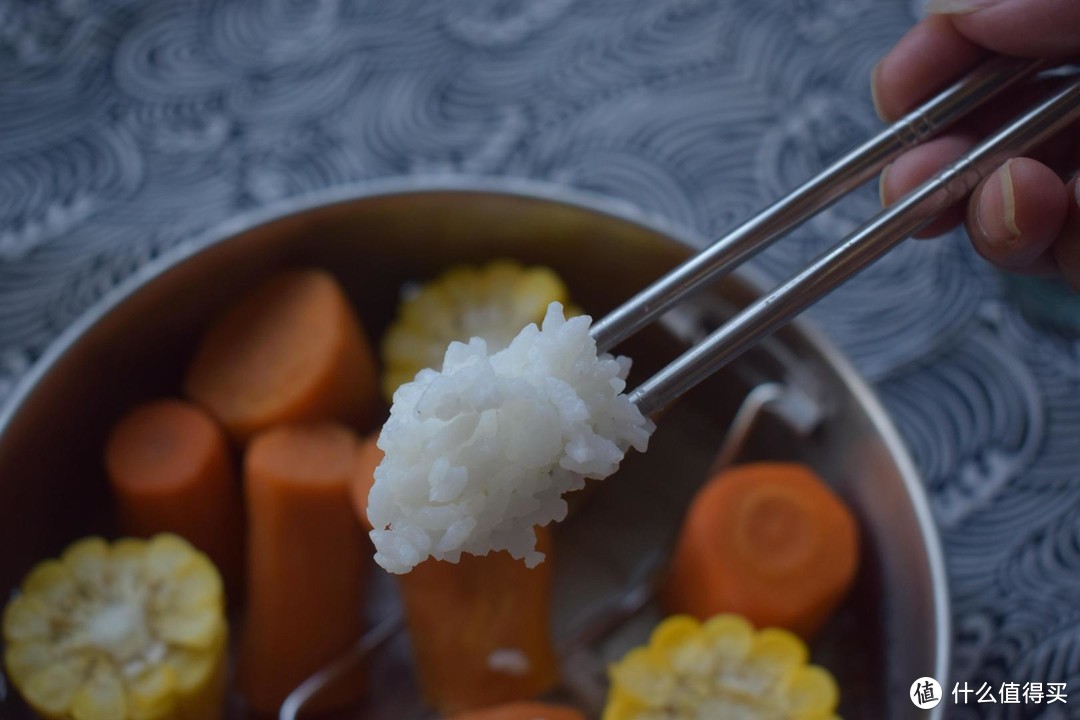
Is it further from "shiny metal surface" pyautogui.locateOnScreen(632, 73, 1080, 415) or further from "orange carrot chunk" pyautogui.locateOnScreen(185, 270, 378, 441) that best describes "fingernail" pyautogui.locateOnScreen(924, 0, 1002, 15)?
"orange carrot chunk" pyautogui.locateOnScreen(185, 270, 378, 441)

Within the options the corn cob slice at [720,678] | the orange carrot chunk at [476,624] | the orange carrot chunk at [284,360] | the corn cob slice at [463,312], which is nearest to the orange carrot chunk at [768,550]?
the corn cob slice at [720,678]

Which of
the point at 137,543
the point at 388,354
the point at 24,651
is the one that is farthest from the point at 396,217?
the point at 24,651

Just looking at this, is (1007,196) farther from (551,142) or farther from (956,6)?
(551,142)

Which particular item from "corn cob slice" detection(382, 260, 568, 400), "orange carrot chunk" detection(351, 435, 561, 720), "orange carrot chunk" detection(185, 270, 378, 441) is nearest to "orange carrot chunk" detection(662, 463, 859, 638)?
"orange carrot chunk" detection(351, 435, 561, 720)

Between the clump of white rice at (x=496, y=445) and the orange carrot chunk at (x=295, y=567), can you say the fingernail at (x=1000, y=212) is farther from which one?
the orange carrot chunk at (x=295, y=567)

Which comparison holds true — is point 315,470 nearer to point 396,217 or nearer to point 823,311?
point 396,217

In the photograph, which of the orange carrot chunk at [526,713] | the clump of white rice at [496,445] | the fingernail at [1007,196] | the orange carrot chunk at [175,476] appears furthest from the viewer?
the orange carrot chunk at [175,476]
